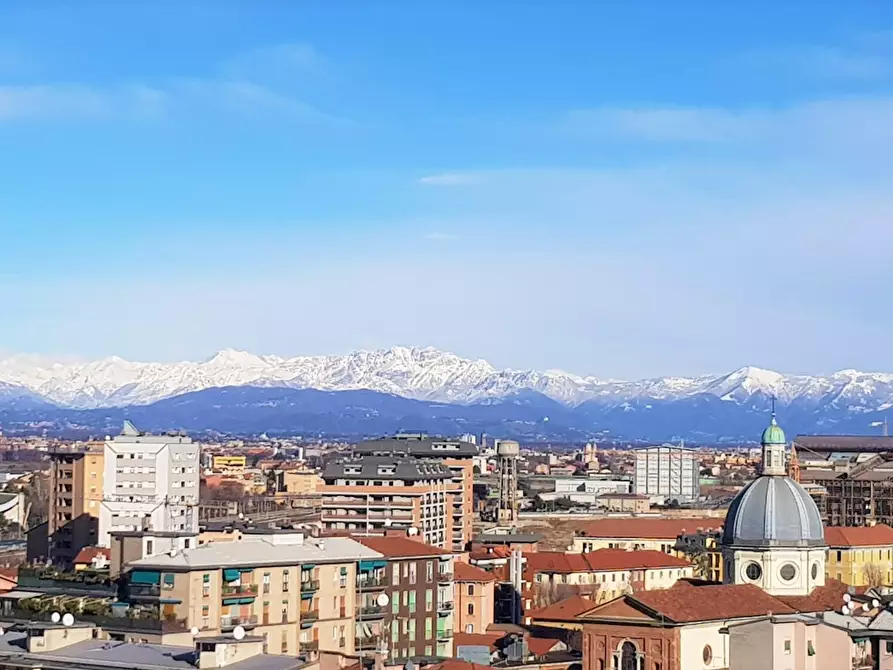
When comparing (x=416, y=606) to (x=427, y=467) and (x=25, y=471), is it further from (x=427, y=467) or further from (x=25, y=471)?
(x=25, y=471)

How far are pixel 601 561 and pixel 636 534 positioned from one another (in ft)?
84.1

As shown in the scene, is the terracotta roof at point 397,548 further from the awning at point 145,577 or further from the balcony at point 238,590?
the awning at point 145,577

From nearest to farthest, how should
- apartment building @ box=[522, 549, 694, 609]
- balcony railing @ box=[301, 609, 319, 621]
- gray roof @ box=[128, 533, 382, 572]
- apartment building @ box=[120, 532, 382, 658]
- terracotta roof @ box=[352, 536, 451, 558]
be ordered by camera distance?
apartment building @ box=[120, 532, 382, 658] → gray roof @ box=[128, 533, 382, 572] → balcony railing @ box=[301, 609, 319, 621] → terracotta roof @ box=[352, 536, 451, 558] → apartment building @ box=[522, 549, 694, 609]

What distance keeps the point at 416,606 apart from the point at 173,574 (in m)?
12.6

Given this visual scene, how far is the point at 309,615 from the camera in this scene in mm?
49094

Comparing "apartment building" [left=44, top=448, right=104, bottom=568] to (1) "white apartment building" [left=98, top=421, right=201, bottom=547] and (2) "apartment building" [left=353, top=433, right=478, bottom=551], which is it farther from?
(2) "apartment building" [left=353, top=433, right=478, bottom=551]

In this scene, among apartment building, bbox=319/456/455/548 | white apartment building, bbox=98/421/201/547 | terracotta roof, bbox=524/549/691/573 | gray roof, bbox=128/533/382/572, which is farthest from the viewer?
white apartment building, bbox=98/421/201/547

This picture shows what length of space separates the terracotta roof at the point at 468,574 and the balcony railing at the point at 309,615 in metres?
19.3

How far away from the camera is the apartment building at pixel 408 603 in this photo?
174 feet

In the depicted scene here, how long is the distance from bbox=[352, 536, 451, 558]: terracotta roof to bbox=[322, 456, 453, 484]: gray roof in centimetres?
4346

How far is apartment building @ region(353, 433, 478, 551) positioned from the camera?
11500cm

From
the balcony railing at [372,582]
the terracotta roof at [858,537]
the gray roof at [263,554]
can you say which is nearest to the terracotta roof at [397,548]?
the balcony railing at [372,582]

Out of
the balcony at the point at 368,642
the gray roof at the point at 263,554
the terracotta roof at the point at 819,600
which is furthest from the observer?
the terracotta roof at the point at 819,600

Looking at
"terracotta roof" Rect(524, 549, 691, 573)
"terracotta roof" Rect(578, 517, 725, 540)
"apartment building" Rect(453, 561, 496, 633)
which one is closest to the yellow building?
"terracotta roof" Rect(524, 549, 691, 573)
